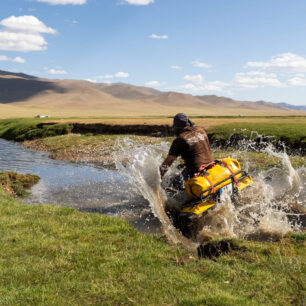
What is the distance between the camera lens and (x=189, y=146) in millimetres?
8797

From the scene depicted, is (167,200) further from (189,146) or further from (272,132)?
(272,132)

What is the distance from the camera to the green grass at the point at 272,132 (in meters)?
21.9

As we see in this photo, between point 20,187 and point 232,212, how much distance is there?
9728 millimetres

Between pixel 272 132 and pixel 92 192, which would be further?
pixel 272 132

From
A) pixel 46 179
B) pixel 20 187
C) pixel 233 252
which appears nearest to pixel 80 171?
pixel 46 179

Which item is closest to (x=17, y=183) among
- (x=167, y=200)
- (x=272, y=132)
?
(x=167, y=200)

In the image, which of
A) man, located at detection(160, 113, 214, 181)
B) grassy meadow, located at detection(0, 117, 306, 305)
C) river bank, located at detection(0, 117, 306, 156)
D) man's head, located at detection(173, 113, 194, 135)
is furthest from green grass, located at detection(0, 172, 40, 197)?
river bank, located at detection(0, 117, 306, 156)

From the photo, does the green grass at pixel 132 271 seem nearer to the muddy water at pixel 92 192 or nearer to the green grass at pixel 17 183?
the muddy water at pixel 92 192

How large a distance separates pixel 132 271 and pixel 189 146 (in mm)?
3842

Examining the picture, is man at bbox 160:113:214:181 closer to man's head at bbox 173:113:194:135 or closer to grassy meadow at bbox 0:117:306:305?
man's head at bbox 173:113:194:135

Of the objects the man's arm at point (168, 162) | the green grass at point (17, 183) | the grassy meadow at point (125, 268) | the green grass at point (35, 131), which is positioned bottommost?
the green grass at point (17, 183)

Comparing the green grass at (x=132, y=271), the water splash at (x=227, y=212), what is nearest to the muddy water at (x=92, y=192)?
the water splash at (x=227, y=212)

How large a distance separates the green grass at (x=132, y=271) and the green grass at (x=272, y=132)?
14291mm

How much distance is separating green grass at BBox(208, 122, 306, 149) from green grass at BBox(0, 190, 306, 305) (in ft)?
46.9
